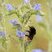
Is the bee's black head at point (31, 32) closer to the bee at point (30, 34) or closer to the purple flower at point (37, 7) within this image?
the bee at point (30, 34)

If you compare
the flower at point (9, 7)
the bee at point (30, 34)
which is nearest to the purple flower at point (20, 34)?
the bee at point (30, 34)

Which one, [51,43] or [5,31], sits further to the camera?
[5,31]

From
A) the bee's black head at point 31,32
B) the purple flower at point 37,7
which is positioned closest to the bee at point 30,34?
the bee's black head at point 31,32

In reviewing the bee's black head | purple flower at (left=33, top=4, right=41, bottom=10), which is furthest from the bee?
purple flower at (left=33, top=4, right=41, bottom=10)

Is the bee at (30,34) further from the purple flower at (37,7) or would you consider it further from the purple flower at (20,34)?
the purple flower at (37,7)

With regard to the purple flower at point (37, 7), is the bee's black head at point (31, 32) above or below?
below

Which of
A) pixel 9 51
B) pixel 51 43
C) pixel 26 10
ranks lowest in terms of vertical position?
pixel 51 43

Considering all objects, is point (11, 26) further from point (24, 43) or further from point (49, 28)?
point (49, 28)

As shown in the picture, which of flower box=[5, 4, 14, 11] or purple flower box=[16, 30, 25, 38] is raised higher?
flower box=[5, 4, 14, 11]

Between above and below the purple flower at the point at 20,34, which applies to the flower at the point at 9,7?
above

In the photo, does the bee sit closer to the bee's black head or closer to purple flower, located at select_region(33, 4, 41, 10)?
the bee's black head

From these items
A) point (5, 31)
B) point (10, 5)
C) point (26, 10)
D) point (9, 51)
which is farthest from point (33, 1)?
point (9, 51)
